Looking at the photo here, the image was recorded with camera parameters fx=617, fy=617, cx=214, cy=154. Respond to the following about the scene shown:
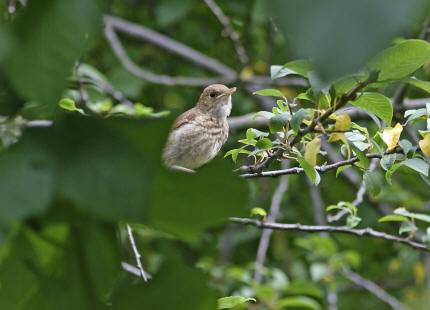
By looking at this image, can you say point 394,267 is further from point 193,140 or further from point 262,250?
point 193,140

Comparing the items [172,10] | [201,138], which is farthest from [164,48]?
[201,138]

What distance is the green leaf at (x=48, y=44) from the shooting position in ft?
1.45

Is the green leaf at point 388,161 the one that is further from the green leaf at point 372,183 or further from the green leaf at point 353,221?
the green leaf at point 353,221

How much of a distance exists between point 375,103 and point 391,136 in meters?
0.43

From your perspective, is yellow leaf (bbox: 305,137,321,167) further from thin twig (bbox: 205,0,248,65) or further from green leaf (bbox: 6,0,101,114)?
thin twig (bbox: 205,0,248,65)

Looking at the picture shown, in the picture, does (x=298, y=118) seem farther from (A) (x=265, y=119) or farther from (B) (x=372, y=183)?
(A) (x=265, y=119)

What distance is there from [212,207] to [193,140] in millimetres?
2092

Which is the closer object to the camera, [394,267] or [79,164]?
[79,164]

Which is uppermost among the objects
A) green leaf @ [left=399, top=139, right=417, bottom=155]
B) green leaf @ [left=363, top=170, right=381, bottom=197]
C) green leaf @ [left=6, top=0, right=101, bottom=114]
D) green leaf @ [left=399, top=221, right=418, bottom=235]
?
green leaf @ [left=6, top=0, right=101, bottom=114]

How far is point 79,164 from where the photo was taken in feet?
1.52

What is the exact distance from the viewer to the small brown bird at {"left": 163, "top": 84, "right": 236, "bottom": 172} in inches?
97.2

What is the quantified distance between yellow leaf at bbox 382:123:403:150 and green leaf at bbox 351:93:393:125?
34cm

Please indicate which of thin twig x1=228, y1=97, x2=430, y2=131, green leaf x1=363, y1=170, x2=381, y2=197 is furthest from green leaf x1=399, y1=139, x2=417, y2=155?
thin twig x1=228, y1=97, x2=430, y2=131

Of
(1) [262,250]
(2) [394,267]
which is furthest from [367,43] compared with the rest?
(2) [394,267]
